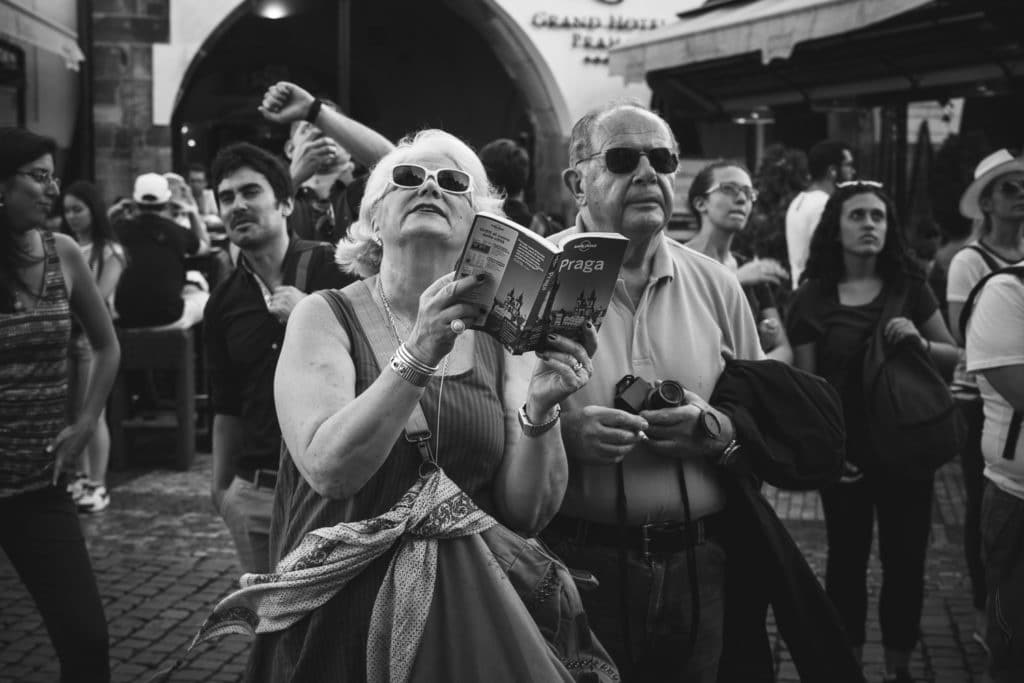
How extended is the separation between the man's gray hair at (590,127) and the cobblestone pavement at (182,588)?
272cm

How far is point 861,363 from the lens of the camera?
16.6 feet

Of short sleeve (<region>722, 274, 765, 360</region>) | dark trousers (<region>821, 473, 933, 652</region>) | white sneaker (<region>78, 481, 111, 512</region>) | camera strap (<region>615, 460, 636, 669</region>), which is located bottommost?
white sneaker (<region>78, 481, 111, 512</region>)

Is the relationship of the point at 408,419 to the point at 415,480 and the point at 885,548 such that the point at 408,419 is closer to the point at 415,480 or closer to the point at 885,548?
the point at 415,480

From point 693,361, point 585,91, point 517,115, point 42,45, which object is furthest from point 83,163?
point 693,361

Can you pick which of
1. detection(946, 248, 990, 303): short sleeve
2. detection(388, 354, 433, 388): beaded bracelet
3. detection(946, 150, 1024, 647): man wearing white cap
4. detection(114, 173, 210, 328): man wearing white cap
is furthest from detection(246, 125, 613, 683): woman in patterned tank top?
detection(114, 173, 210, 328): man wearing white cap

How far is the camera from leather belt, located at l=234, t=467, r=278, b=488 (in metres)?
4.20

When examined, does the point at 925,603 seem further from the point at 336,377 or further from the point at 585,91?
the point at 585,91

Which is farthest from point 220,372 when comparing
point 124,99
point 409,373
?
point 124,99

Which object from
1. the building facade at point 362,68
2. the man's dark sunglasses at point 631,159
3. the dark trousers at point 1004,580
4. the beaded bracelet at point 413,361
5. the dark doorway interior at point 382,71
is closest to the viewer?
the beaded bracelet at point 413,361

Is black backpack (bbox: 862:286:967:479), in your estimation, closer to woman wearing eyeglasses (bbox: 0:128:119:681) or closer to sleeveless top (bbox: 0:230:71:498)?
woman wearing eyeglasses (bbox: 0:128:119:681)

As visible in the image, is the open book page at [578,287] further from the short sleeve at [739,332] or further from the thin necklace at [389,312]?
Result: the short sleeve at [739,332]

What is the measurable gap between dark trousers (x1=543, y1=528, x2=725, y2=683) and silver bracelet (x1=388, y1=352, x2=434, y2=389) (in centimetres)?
102

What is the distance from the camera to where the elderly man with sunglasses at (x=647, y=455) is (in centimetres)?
338

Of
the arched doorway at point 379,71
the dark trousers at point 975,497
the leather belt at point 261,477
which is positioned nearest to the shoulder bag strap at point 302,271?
the leather belt at point 261,477
